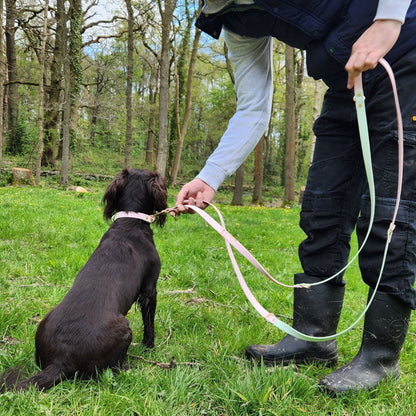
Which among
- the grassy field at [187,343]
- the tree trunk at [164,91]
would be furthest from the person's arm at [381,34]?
the tree trunk at [164,91]

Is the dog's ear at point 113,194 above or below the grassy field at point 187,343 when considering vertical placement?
above

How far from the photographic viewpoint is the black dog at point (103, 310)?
176cm

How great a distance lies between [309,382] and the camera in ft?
5.87

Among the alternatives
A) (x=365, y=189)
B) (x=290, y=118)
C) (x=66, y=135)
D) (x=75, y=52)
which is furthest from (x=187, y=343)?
(x=75, y=52)

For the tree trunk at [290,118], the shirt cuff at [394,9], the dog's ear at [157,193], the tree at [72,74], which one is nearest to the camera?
the shirt cuff at [394,9]

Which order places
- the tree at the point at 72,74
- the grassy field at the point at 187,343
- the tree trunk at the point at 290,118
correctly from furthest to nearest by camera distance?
A: the tree at the point at 72,74 < the tree trunk at the point at 290,118 < the grassy field at the point at 187,343

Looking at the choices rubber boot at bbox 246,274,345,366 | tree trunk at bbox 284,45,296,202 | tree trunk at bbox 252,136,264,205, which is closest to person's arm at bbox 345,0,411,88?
rubber boot at bbox 246,274,345,366

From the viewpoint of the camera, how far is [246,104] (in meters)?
2.24

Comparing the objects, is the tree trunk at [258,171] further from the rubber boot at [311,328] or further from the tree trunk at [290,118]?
the rubber boot at [311,328]

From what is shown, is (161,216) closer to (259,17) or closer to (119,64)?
(259,17)

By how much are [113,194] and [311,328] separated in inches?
69.6

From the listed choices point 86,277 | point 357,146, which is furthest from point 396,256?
point 86,277

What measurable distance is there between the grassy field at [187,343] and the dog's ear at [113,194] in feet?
2.83

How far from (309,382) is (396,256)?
79 centimetres
